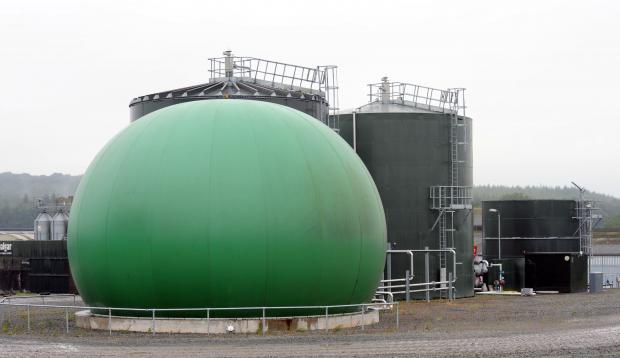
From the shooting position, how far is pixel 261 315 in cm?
2758

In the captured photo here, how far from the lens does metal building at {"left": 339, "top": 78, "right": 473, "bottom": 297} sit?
1794 inches

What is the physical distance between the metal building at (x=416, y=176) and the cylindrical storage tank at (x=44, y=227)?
25.6m

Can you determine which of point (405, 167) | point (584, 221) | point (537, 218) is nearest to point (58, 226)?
point (537, 218)

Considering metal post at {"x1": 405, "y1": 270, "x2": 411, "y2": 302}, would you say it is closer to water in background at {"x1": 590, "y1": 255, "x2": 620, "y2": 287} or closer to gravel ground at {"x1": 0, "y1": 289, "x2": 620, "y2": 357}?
gravel ground at {"x1": 0, "y1": 289, "x2": 620, "y2": 357}

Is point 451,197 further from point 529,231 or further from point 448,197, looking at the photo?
point 529,231

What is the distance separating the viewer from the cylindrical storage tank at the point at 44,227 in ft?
216

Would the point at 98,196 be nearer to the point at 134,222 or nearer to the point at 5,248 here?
the point at 134,222

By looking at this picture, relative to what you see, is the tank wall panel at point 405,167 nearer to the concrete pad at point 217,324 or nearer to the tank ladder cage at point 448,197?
the tank ladder cage at point 448,197

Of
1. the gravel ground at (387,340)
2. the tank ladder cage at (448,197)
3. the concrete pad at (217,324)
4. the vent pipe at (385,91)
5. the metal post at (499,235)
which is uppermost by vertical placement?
the vent pipe at (385,91)

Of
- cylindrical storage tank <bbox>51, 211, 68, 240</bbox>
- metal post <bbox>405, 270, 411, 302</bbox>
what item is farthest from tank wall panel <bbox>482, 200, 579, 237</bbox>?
cylindrical storage tank <bbox>51, 211, 68, 240</bbox>

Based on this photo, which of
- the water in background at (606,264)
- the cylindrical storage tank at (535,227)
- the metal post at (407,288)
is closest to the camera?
the metal post at (407,288)

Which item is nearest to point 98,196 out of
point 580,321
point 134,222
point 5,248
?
point 134,222

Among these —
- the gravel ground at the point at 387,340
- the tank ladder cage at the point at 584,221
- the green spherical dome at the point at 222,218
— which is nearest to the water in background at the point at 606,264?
the tank ladder cage at the point at 584,221

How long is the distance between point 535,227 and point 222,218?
3823cm
